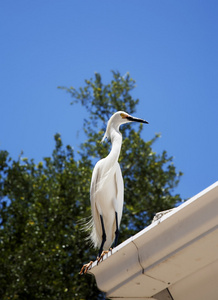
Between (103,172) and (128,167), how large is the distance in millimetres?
5803

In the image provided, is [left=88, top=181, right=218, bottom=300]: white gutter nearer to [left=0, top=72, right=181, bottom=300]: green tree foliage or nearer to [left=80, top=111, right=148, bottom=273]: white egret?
[left=80, top=111, right=148, bottom=273]: white egret

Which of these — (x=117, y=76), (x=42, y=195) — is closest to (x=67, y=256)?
(x=42, y=195)

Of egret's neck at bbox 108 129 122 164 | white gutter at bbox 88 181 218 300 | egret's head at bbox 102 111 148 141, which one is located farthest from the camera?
egret's head at bbox 102 111 148 141

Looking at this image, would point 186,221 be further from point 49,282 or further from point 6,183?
point 6,183

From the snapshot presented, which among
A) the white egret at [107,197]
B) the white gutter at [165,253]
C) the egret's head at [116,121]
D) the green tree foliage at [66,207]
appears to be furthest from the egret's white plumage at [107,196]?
the green tree foliage at [66,207]

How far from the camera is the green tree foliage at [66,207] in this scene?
30.0ft

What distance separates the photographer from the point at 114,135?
447 cm

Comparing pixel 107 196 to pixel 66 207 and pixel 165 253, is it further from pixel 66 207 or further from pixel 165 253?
pixel 66 207

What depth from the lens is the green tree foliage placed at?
915 cm

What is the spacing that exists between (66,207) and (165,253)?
799 cm

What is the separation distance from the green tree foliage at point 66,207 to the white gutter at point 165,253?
6.95m

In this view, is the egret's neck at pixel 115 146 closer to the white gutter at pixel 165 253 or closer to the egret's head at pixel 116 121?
the egret's head at pixel 116 121

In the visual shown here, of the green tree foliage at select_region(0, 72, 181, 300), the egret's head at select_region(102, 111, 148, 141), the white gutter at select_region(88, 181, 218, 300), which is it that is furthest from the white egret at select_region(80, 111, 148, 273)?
the green tree foliage at select_region(0, 72, 181, 300)

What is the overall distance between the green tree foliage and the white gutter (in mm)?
6953
